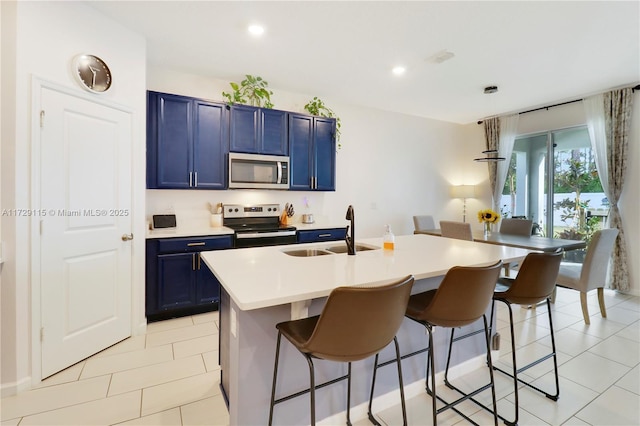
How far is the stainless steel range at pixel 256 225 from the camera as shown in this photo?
3.47 m

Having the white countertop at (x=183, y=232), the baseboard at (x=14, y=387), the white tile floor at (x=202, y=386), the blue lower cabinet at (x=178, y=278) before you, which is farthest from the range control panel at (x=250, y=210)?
the baseboard at (x=14, y=387)

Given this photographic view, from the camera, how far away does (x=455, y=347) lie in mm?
2225

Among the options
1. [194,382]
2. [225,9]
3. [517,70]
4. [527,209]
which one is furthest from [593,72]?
[194,382]

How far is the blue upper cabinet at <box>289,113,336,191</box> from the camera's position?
4009mm

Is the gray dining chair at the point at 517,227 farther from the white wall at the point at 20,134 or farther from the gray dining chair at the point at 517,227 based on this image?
the white wall at the point at 20,134

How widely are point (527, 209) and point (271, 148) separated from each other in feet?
14.8

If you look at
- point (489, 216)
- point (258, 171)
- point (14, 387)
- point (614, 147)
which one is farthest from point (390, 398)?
point (614, 147)

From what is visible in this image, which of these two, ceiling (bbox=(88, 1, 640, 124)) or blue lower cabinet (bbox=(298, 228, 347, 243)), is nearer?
ceiling (bbox=(88, 1, 640, 124))

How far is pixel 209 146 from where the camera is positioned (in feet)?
11.3

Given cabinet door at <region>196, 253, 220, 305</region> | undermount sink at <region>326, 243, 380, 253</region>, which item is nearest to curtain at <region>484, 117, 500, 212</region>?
undermount sink at <region>326, 243, 380, 253</region>

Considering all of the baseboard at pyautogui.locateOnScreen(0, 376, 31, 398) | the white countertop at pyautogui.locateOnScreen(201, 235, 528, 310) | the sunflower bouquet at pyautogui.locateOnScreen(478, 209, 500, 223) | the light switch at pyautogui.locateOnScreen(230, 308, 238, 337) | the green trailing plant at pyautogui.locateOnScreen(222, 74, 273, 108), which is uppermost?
the green trailing plant at pyautogui.locateOnScreen(222, 74, 273, 108)

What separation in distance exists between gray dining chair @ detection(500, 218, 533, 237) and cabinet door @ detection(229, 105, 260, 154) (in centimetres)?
364

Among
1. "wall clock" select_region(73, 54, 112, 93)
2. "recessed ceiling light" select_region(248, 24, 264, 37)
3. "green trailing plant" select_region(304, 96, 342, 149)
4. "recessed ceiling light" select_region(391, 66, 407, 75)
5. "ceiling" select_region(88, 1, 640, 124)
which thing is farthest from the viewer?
"green trailing plant" select_region(304, 96, 342, 149)

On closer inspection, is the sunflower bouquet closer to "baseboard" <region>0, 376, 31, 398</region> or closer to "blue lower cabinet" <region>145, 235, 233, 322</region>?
"blue lower cabinet" <region>145, 235, 233, 322</region>
